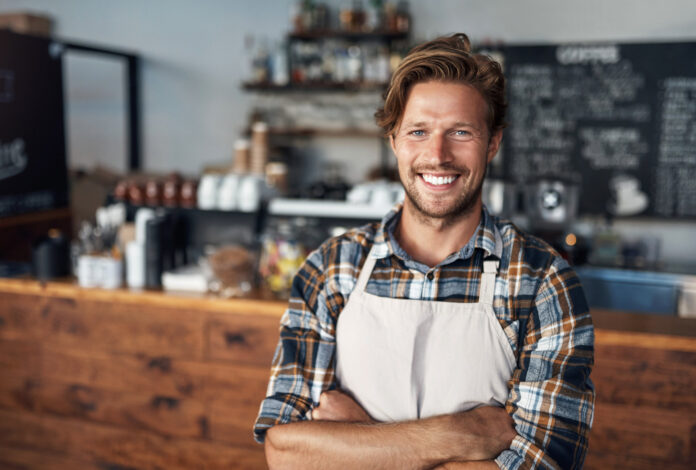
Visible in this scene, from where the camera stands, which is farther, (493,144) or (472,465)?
(493,144)

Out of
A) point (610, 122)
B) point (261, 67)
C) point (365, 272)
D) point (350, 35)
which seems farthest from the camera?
point (261, 67)

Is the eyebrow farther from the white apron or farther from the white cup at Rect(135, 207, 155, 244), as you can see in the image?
the white cup at Rect(135, 207, 155, 244)

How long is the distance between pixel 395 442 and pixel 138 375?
1575 millimetres

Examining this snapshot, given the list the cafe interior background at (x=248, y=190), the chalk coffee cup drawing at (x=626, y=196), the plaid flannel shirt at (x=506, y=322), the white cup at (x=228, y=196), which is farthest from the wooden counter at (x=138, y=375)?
the chalk coffee cup drawing at (x=626, y=196)

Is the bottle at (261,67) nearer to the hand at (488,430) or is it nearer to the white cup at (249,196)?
the white cup at (249,196)

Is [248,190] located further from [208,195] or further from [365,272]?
→ [365,272]

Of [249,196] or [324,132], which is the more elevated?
[324,132]

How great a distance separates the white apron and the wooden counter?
0.92 m

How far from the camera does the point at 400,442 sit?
126cm

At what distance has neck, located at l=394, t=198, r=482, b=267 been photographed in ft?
4.60

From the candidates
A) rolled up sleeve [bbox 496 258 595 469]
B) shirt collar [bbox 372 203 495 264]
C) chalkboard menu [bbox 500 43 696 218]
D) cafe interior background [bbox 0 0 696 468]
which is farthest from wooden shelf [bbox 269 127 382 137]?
rolled up sleeve [bbox 496 258 595 469]

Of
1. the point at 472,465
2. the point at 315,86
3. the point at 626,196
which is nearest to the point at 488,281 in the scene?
the point at 472,465

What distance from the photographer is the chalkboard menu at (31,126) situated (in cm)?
Result: 349

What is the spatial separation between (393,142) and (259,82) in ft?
12.4
